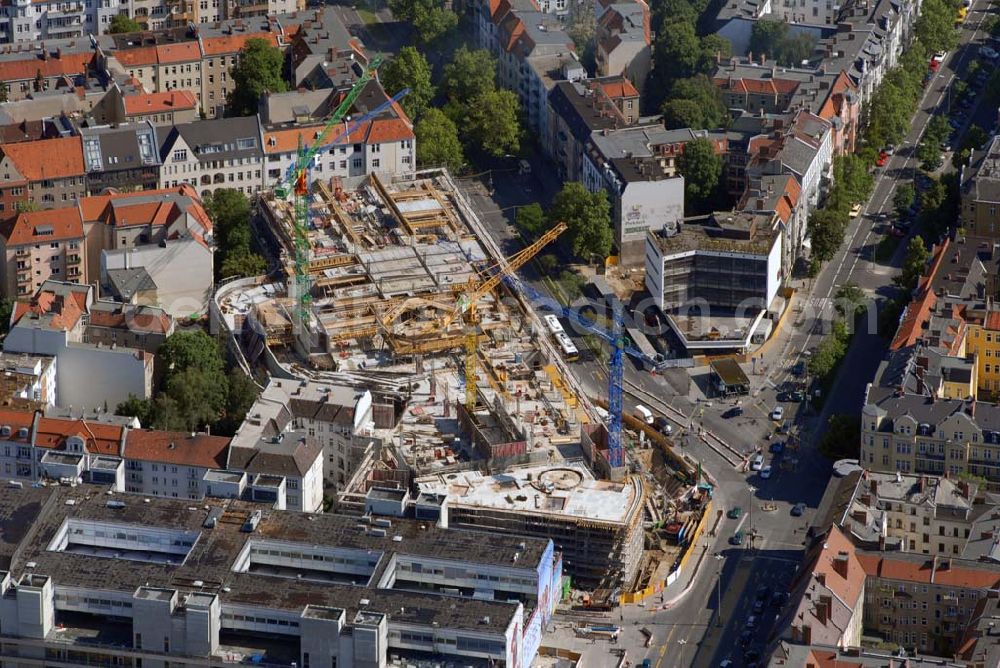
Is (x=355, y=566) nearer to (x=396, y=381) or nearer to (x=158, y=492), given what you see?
(x=158, y=492)

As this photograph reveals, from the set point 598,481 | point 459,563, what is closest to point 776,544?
point 598,481

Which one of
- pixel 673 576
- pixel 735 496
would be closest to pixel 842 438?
pixel 735 496

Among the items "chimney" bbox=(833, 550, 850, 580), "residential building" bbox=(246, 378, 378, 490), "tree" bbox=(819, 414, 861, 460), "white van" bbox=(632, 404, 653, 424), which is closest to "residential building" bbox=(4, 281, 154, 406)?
"residential building" bbox=(246, 378, 378, 490)

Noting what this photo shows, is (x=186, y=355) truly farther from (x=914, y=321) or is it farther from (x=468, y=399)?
(x=914, y=321)

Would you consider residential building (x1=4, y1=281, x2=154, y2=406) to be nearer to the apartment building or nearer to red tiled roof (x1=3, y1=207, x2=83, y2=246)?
red tiled roof (x1=3, y1=207, x2=83, y2=246)

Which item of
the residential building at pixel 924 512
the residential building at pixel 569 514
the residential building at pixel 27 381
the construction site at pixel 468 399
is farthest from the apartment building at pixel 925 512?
the residential building at pixel 27 381

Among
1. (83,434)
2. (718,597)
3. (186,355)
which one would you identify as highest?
(83,434)
